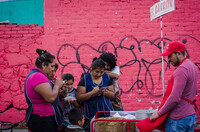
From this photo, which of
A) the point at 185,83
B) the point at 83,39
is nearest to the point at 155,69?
the point at 83,39

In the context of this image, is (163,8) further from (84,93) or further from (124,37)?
(124,37)

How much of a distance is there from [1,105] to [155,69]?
4.21m

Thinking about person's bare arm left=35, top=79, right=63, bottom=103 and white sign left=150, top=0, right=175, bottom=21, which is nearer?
person's bare arm left=35, top=79, right=63, bottom=103

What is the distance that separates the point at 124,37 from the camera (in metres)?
6.66

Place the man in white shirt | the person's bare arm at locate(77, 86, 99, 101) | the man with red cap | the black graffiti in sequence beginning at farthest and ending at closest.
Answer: the black graffiti, the man in white shirt, the person's bare arm at locate(77, 86, 99, 101), the man with red cap

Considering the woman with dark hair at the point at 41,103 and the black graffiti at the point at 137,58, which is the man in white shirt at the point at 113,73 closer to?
the woman with dark hair at the point at 41,103

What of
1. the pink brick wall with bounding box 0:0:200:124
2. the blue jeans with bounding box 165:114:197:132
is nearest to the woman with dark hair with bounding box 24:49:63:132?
the blue jeans with bounding box 165:114:197:132

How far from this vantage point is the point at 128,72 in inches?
261

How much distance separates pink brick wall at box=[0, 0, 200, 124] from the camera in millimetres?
6609

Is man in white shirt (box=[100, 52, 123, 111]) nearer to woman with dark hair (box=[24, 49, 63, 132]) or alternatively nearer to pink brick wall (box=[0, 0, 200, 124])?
woman with dark hair (box=[24, 49, 63, 132])

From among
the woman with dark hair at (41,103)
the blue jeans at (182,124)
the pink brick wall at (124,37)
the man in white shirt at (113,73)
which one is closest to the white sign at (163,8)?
the man in white shirt at (113,73)

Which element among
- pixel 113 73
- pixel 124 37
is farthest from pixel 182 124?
pixel 124 37

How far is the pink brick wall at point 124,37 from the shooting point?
661 cm

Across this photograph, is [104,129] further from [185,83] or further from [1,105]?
[1,105]
